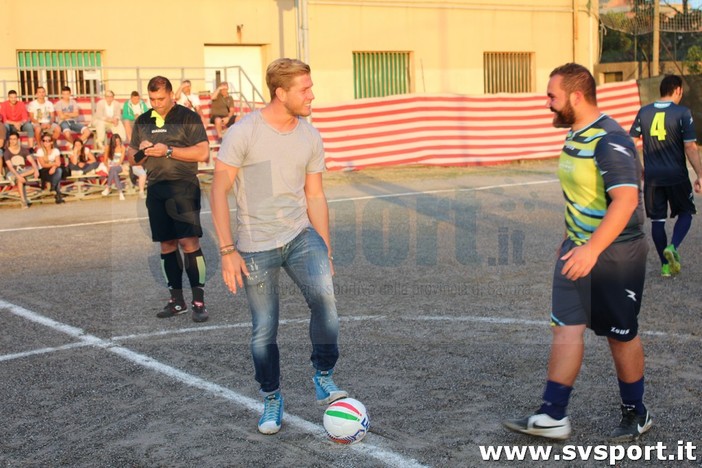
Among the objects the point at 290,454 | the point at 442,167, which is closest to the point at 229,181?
the point at 290,454

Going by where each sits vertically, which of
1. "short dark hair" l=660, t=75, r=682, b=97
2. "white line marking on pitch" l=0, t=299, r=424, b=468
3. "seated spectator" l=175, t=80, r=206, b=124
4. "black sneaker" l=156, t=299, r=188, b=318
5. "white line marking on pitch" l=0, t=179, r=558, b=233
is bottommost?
"white line marking on pitch" l=0, t=299, r=424, b=468

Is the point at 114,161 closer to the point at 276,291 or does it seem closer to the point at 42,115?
the point at 42,115

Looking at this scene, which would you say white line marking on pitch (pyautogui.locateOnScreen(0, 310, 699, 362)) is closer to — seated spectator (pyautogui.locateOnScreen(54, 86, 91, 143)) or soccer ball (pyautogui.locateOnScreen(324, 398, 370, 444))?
soccer ball (pyautogui.locateOnScreen(324, 398, 370, 444))

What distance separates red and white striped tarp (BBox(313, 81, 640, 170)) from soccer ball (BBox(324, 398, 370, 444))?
57.0 ft

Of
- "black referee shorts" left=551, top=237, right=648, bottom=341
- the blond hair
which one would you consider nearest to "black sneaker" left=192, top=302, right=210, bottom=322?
the blond hair

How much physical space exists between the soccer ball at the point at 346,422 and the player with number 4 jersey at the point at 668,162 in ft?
16.9

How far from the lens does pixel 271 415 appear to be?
17.1 ft

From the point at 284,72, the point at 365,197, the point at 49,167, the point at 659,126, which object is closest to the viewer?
the point at 284,72

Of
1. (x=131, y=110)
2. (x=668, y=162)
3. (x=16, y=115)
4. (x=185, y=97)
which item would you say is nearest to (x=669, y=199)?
(x=668, y=162)

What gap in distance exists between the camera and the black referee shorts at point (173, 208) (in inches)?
316

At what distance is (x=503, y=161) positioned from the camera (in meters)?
24.0

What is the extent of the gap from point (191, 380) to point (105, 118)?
1480 centimetres

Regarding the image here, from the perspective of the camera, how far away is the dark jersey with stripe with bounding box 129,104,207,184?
8016 mm

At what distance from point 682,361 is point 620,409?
3.92 feet
